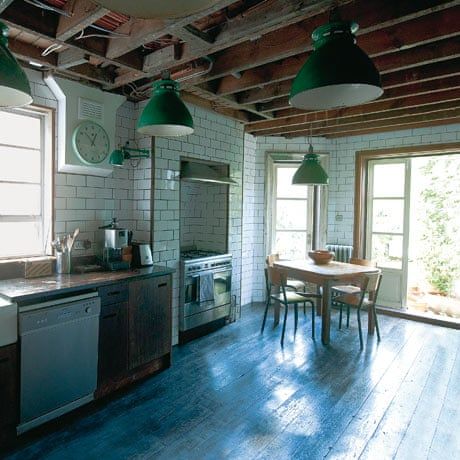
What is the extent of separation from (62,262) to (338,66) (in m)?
2.58

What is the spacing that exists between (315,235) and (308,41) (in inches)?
139

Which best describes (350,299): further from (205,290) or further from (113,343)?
(113,343)

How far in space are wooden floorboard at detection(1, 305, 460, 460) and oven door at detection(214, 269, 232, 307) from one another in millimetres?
571

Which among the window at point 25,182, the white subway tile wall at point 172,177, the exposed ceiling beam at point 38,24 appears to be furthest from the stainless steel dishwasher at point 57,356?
the exposed ceiling beam at point 38,24

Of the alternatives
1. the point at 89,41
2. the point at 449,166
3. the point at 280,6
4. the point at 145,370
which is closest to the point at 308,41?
the point at 280,6

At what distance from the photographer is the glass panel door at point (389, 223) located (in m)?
5.15

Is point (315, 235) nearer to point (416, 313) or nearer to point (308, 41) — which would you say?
point (416, 313)

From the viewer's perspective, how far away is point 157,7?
2.69ft

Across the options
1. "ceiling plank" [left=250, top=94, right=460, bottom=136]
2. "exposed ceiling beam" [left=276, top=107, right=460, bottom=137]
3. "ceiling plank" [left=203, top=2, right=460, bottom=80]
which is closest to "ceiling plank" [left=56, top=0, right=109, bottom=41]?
"ceiling plank" [left=203, top=2, right=460, bottom=80]

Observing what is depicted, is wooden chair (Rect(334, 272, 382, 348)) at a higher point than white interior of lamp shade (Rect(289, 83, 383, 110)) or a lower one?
lower

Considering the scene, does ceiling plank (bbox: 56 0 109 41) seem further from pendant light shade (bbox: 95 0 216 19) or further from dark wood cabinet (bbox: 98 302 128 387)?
dark wood cabinet (bbox: 98 302 128 387)

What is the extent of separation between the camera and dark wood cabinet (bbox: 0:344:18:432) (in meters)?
2.12

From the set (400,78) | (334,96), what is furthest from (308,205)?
(334,96)

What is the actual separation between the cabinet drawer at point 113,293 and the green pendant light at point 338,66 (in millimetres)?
1974
